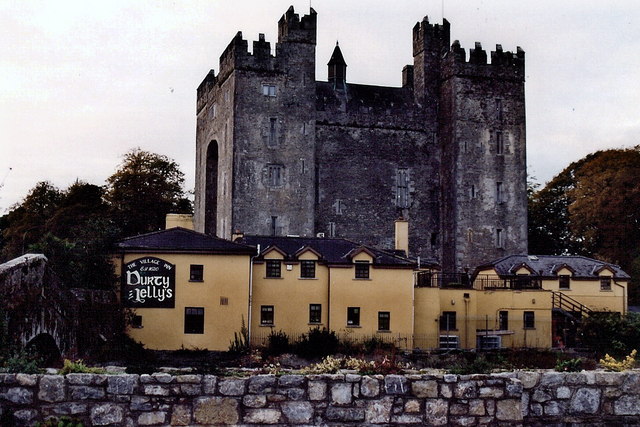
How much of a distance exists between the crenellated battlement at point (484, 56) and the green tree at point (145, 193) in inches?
1171

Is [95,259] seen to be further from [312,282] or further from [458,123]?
[458,123]

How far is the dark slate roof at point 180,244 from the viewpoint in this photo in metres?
43.7

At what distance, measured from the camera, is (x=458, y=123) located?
68938mm

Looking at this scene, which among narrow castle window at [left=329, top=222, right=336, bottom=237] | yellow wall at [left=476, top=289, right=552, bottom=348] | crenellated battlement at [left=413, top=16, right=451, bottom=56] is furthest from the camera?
crenellated battlement at [left=413, top=16, right=451, bottom=56]

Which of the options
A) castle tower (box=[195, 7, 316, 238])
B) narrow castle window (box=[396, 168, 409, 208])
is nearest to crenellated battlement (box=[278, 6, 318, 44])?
castle tower (box=[195, 7, 316, 238])

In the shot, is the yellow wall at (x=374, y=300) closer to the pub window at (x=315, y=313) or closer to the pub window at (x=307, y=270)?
the pub window at (x=315, y=313)

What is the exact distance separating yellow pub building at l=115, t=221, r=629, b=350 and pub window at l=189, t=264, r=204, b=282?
0.16ft

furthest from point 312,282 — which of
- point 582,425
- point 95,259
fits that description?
point 582,425

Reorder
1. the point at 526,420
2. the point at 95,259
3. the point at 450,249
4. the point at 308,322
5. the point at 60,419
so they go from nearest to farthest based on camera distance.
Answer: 1. the point at 60,419
2. the point at 526,420
3. the point at 95,259
4. the point at 308,322
5. the point at 450,249

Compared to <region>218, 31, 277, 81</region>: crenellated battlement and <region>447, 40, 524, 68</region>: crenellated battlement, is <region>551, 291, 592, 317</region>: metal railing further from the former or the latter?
<region>218, 31, 277, 81</region>: crenellated battlement

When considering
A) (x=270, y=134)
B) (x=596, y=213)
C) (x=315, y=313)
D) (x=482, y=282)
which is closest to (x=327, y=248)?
(x=315, y=313)

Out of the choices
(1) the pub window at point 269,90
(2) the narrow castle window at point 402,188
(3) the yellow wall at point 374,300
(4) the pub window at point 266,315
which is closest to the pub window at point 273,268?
(4) the pub window at point 266,315

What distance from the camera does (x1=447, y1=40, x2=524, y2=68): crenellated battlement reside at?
70250mm

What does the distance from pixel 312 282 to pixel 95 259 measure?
11.6m
